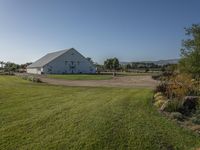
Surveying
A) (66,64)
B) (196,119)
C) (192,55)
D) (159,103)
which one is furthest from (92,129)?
(66,64)

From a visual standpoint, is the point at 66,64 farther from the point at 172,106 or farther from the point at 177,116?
the point at 177,116

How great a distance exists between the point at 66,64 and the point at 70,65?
3.67 ft

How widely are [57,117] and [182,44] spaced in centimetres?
1231

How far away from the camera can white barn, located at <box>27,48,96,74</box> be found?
187 feet

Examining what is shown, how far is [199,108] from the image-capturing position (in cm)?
981

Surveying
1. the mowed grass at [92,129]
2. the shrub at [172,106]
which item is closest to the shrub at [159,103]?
the shrub at [172,106]

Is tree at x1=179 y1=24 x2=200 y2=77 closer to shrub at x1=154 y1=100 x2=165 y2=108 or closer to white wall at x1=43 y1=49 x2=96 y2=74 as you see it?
shrub at x1=154 y1=100 x2=165 y2=108

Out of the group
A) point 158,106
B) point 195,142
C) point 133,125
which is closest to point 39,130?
point 133,125

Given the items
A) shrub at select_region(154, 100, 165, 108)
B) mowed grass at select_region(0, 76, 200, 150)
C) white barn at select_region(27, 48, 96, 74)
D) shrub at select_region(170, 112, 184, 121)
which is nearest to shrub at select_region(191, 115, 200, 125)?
shrub at select_region(170, 112, 184, 121)

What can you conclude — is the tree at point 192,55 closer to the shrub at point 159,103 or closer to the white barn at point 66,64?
the shrub at point 159,103

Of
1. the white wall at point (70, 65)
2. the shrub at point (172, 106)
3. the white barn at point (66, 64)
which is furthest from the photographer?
the white wall at point (70, 65)

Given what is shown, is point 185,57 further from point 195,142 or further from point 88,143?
point 88,143

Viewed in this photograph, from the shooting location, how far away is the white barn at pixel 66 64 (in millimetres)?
57125

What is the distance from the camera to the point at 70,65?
60.3m
